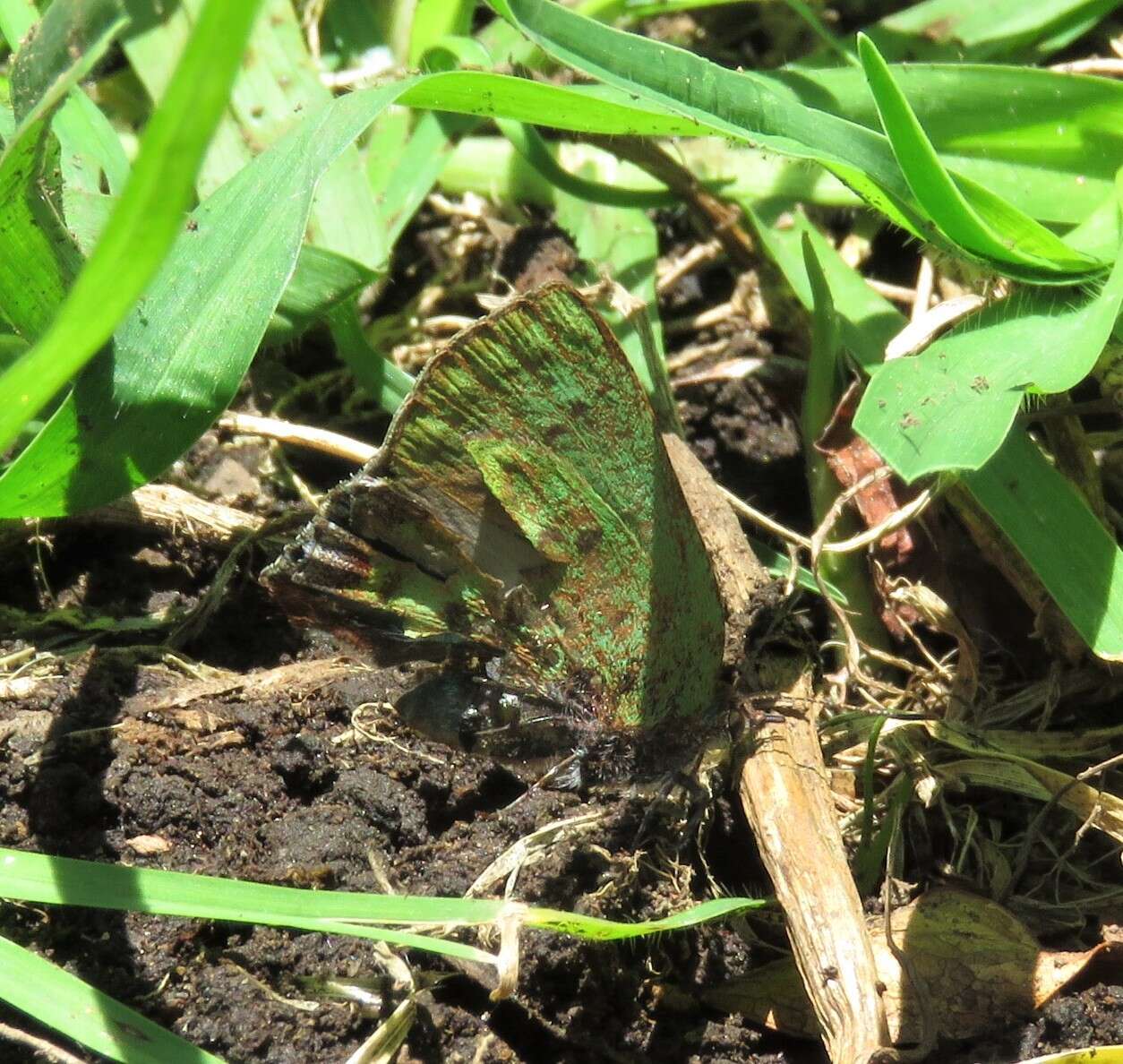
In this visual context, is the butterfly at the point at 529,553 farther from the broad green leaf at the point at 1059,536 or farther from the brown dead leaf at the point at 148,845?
the broad green leaf at the point at 1059,536

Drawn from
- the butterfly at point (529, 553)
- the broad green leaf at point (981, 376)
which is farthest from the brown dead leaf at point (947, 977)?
the broad green leaf at point (981, 376)

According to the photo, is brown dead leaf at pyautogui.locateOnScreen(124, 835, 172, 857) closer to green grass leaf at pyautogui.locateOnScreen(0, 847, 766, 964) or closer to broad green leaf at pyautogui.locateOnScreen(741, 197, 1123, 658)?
green grass leaf at pyautogui.locateOnScreen(0, 847, 766, 964)

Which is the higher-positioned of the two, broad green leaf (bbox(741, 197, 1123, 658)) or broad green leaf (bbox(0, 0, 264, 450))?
broad green leaf (bbox(0, 0, 264, 450))

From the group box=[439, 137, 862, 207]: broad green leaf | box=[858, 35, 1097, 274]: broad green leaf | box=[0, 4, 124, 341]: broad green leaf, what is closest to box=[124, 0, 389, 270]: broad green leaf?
box=[439, 137, 862, 207]: broad green leaf

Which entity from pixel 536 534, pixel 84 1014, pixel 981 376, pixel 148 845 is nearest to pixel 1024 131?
pixel 981 376

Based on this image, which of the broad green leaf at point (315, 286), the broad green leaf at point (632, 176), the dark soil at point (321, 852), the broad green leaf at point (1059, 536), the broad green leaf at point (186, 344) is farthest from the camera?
the broad green leaf at point (632, 176)

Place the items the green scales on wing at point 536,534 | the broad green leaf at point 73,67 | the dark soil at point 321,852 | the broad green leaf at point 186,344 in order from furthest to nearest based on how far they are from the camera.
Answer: the broad green leaf at point 186,344
the dark soil at point 321,852
the green scales on wing at point 536,534
the broad green leaf at point 73,67

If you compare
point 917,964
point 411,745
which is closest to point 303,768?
point 411,745
